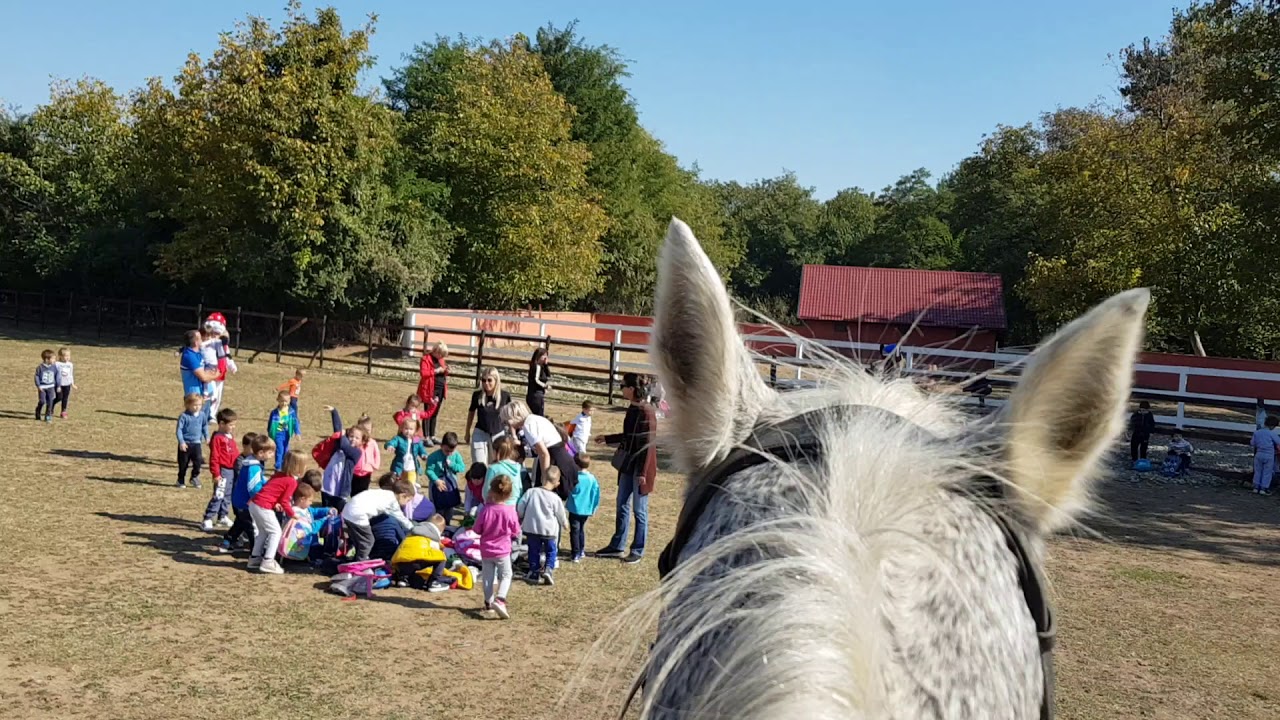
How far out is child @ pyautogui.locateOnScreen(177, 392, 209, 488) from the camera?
9.71 meters

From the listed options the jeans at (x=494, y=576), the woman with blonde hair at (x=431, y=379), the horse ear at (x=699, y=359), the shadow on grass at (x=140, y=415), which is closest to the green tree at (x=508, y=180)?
the shadow on grass at (x=140, y=415)

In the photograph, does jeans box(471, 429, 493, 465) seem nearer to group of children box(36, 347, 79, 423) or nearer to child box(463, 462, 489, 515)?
child box(463, 462, 489, 515)

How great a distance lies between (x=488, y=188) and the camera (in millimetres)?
31562

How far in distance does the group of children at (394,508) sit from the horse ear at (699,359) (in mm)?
5458

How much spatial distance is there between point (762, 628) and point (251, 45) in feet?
94.5

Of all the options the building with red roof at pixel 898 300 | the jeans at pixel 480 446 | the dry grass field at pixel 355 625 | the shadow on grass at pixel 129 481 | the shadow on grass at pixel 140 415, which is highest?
the building with red roof at pixel 898 300

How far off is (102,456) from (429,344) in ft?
46.0

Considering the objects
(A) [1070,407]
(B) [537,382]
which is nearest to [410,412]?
(B) [537,382]

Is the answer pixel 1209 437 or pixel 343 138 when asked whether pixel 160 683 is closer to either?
pixel 1209 437

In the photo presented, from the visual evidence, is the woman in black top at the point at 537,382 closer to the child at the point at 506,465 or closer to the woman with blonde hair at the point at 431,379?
the woman with blonde hair at the point at 431,379

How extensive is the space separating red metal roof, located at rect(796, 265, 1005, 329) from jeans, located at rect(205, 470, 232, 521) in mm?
29590

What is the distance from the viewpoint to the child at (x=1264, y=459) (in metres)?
13.1

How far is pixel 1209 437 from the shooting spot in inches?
615

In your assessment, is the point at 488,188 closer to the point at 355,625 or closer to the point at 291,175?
the point at 291,175
